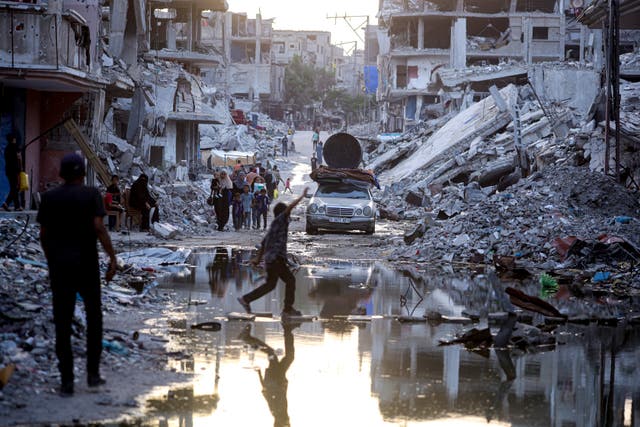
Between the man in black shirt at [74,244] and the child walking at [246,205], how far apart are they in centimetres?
2220

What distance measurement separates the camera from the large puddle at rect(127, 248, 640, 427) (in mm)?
7645

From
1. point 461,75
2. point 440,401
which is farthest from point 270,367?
point 461,75

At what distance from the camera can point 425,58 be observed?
8288cm

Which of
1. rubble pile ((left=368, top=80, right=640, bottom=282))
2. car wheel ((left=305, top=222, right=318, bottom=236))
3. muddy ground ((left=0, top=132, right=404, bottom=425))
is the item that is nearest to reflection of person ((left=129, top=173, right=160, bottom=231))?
car wheel ((left=305, top=222, right=318, bottom=236))

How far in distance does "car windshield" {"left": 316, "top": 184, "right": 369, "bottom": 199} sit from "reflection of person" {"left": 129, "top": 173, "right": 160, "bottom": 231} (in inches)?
193

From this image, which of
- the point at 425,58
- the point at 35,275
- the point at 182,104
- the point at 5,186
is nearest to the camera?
the point at 35,275

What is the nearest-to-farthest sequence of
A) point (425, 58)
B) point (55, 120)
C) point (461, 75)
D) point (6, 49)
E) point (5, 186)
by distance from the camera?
point (6, 49) → point (5, 186) → point (55, 120) → point (461, 75) → point (425, 58)

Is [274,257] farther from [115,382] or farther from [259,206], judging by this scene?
[259,206]

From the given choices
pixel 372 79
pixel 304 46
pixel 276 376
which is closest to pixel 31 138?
pixel 276 376

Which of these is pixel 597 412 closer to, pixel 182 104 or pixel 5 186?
pixel 5 186

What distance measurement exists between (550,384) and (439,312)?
4.47 meters

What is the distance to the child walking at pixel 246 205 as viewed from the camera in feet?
99.6

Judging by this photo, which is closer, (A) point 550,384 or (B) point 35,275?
(A) point 550,384

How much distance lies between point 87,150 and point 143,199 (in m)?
2.19
